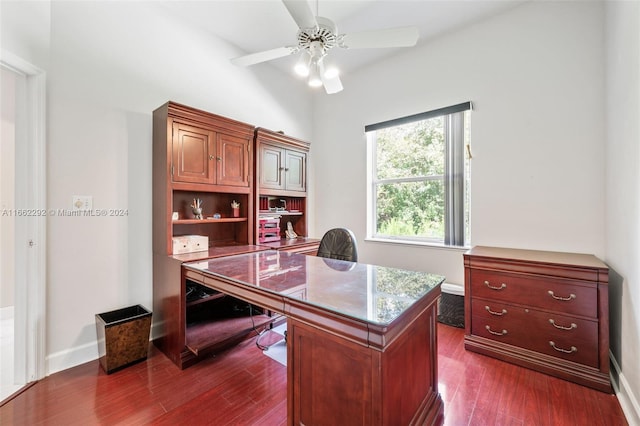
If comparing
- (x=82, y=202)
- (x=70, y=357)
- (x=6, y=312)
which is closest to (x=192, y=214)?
(x=82, y=202)

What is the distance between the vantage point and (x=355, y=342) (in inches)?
41.0

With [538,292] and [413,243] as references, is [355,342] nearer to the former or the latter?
[538,292]

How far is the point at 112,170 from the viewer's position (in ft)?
7.32

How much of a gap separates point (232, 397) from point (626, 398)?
96.1 inches

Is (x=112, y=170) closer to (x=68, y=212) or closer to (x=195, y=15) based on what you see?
(x=68, y=212)

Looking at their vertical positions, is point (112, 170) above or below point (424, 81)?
below

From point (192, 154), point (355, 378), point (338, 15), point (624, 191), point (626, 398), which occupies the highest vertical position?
point (338, 15)

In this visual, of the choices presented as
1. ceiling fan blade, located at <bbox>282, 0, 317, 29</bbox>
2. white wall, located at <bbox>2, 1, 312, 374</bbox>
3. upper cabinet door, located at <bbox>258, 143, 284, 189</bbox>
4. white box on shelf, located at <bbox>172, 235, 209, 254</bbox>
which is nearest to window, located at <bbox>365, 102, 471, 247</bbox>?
upper cabinet door, located at <bbox>258, 143, 284, 189</bbox>

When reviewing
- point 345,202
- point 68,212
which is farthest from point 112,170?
point 345,202

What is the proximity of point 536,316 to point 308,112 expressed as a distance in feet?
12.2

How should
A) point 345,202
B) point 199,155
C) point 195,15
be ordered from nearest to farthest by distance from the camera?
point 199,155, point 195,15, point 345,202

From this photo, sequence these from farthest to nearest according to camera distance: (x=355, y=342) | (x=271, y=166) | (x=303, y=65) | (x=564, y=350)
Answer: (x=271, y=166)
(x=564, y=350)
(x=303, y=65)
(x=355, y=342)

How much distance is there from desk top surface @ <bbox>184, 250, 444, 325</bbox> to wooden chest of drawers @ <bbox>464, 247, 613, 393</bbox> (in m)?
1.02

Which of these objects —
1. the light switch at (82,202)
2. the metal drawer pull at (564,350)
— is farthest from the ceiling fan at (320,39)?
the metal drawer pull at (564,350)
